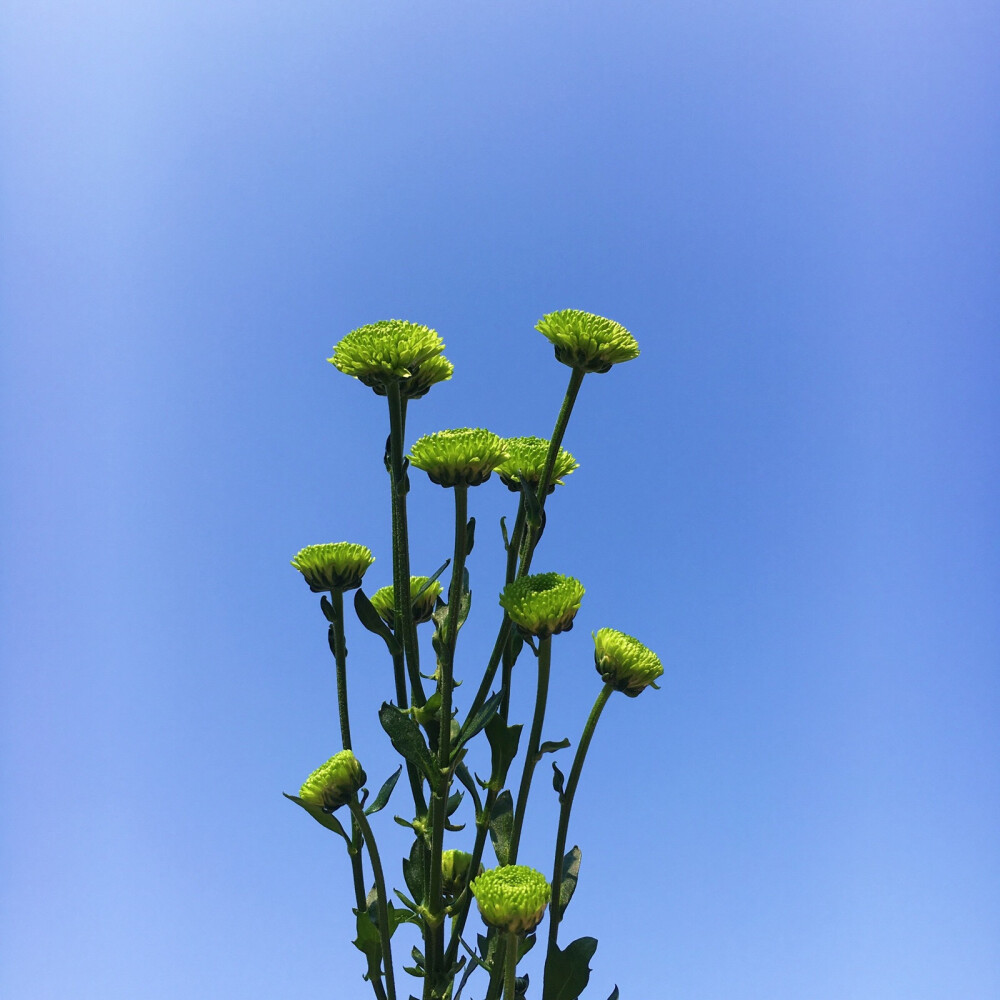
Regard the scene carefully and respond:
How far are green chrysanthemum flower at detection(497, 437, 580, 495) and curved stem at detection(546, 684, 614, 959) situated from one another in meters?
0.21

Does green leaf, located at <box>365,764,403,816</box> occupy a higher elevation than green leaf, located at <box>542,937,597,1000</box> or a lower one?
higher

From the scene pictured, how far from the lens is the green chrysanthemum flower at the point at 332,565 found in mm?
812

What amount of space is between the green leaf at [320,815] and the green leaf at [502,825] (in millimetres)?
A: 150

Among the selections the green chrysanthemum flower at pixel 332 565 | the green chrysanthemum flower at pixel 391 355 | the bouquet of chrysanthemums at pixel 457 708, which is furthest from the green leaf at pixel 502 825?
the green chrysanthemum flower at pixel 391 355

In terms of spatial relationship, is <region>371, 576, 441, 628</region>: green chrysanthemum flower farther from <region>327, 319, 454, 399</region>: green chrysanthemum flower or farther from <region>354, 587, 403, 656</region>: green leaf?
<region>327, 319, 454, 399</region>: green chrysanthemum flower

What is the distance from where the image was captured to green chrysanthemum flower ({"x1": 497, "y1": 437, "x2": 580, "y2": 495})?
0.80 m

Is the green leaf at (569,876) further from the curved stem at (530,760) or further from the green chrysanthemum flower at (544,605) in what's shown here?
the green chrysanthemum flower at (544,605)

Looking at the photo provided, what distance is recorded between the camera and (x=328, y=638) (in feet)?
2.79

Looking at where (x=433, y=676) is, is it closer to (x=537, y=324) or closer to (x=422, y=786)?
(x=422, y=786)

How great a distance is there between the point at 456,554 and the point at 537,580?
3.3 inches

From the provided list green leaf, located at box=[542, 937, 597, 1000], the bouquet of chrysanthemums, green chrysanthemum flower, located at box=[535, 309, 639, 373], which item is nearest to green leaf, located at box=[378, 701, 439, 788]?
the bouquet of chrysanthemums

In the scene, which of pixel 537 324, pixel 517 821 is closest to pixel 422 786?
pixel 517 821

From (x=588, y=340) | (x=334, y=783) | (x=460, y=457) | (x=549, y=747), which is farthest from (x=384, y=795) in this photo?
(x=588, y=340)

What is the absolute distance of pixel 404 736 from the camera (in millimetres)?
693
